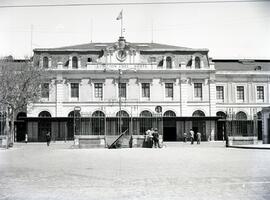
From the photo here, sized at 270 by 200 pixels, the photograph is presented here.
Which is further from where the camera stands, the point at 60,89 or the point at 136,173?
the point at 60,89

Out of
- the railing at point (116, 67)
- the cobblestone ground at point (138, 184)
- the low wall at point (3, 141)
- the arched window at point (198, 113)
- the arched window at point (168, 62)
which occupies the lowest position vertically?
the low wall at point (3, 141)

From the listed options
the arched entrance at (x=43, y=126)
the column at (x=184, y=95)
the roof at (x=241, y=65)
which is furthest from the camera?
the roof at (x=241, y=65)

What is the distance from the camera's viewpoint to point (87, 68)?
152 ft

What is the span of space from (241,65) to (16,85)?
2917 centimetres

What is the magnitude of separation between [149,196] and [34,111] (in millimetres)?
39445

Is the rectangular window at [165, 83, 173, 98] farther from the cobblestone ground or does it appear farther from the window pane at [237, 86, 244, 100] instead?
the cobblestone ground

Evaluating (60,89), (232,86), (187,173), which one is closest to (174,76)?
(232,86)

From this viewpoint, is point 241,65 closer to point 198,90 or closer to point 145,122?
point 198,90

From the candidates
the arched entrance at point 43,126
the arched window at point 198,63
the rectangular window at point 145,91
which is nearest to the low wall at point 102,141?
the arched entrance at point 43,126

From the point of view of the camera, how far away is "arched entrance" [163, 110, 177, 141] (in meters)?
46.3

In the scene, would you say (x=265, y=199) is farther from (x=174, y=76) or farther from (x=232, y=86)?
(x=232, y=86)

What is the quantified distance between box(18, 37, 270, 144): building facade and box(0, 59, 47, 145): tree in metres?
11.2

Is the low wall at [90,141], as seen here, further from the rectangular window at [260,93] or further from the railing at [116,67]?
the rectangular window at [260,93]

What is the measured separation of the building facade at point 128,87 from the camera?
46.0m
